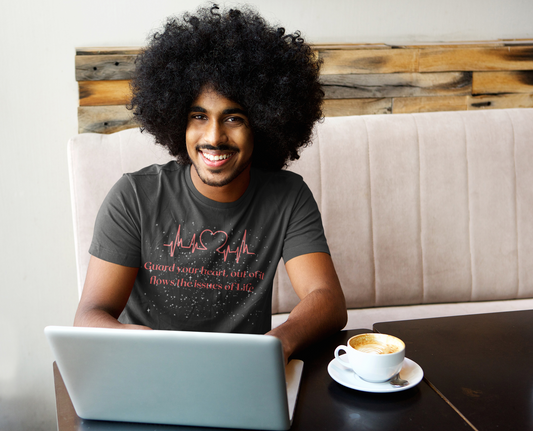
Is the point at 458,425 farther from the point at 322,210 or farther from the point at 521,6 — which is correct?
the point at 521,6

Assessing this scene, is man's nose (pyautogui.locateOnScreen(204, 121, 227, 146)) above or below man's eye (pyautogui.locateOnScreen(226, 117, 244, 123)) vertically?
below

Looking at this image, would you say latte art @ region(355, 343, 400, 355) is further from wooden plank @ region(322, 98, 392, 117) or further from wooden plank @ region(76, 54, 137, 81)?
wooden plank @ region(76, 54, 137, 81)

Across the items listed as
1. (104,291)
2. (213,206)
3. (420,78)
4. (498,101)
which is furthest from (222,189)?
(498,101)

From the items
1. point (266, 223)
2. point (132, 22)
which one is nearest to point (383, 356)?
point (266, 223)

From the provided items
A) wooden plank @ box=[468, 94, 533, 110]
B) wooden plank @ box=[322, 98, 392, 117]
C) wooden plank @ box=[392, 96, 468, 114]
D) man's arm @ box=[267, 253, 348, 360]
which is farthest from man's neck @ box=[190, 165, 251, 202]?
wooden plank @ box=[468, 94, 533, 110]

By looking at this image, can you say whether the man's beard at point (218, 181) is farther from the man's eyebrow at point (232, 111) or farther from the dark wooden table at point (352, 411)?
the dark wooden table at point (352, 411)

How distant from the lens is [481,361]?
0.86 m

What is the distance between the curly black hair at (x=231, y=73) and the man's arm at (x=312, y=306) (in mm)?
366

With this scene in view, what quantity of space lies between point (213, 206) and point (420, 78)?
1193 millimetres

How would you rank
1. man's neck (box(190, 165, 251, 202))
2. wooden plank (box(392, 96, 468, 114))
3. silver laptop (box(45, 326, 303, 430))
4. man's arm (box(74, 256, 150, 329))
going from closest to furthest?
silver laptop (box(45, 326, 303, 430)), man's arm (box(74, 256, 150, 329)), man's neck (box(190, 165, 251, 202)), wooden plank (box(392, 96, 468, 114))

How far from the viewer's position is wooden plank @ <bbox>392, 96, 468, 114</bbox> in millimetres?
1960

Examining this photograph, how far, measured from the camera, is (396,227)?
5.86 feet

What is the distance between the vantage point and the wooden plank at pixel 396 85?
1.90 metres

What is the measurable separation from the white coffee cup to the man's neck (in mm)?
557
